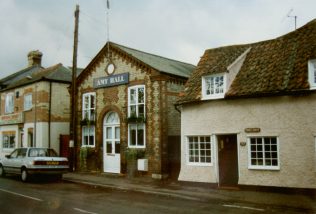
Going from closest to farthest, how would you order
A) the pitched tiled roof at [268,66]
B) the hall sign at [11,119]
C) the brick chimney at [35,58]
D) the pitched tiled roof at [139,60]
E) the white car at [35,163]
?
the pitched tiled roof at [268,66], the white car at [35,163], the pitched tiled roof at [139,60], the hall sign at [11,119], the brick chimney at [35,58]

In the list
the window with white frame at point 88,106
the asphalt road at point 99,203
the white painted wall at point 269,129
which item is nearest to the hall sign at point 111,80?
the window with white frame at point 88,106

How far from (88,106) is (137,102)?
465 cm

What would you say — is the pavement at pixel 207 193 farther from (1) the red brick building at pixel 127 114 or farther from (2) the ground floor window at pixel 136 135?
(2) the ground floor window at pixel 136 135

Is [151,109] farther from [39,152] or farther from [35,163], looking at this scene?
[35,163]

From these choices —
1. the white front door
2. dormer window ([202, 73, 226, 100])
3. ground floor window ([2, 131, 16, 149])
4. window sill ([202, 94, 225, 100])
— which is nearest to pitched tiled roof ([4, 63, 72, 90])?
ground floor window ([2, 131, 16, 149])

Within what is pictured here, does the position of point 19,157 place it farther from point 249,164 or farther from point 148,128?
point 249,164

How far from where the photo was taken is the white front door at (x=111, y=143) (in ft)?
68.3

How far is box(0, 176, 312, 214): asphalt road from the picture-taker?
10.5m

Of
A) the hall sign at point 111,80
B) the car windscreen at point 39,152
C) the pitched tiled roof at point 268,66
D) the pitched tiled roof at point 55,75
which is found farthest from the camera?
the pitched tiled roof at point 55,75

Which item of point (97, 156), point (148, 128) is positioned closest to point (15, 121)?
point (97, 156)

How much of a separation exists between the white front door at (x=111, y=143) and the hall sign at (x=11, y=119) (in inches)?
414

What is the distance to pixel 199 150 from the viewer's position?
16531mm

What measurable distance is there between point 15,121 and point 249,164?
70.7 feet

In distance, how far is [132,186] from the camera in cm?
1598
